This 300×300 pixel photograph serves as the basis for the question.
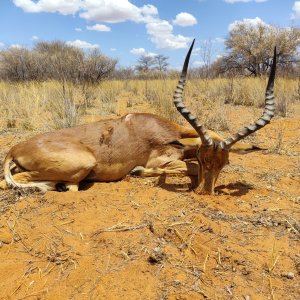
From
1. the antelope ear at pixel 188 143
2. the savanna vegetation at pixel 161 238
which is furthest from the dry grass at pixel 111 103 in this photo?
the savanna vegetation at pixel 161 238

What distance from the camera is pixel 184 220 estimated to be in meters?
4.12

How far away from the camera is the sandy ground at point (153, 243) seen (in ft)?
10.1

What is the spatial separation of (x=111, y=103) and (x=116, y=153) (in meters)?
9.07

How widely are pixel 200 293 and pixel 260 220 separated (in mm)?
1476

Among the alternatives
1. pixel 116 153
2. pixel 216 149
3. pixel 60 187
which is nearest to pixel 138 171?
pixel 116 153

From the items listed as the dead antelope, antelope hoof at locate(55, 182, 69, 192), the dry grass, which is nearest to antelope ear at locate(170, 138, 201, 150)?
the dead antelope

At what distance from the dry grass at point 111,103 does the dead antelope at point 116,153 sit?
3525mm

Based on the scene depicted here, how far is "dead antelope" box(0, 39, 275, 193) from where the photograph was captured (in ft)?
17.1

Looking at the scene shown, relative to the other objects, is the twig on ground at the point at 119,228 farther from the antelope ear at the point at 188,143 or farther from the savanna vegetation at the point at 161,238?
the antelope ear at the point at 188,143

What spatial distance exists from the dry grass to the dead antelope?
3525 mm

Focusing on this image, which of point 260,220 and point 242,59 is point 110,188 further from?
point 242,59

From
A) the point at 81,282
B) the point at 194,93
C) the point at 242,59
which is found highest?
the point at 242,59

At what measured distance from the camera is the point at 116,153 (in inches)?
233

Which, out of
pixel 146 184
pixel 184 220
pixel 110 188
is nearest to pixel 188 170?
pixel 146 184
